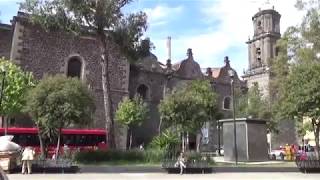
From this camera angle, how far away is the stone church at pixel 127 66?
126 feet

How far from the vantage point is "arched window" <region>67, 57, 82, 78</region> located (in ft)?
134

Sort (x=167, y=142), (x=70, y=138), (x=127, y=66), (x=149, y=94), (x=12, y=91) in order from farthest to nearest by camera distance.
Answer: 1. (x=149, y=94)
2. (x=127, y=66)
3. (x=70, y=138)
4. (x=12, y=91)
5. (x=167, y=142)

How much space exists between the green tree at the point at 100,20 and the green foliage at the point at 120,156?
7.10 ft

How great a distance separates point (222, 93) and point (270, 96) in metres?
9.73

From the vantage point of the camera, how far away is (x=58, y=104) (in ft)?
80.0

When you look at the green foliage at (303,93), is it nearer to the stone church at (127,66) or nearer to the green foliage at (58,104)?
the green foliage at (58,104)

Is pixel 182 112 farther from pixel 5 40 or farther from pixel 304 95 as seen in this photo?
pixel 5 40

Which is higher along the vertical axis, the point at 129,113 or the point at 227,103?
the point at 227,103

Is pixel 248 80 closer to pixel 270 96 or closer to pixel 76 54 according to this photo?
pixel 270 96

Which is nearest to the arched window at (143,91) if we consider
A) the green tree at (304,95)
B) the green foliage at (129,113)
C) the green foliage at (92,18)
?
the green foliage at (129,113)

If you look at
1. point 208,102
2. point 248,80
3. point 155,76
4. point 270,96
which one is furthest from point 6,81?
point 248,80

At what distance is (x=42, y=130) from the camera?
2641cm

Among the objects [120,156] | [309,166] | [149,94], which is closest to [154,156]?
[120,156]

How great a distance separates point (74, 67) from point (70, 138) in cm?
744
